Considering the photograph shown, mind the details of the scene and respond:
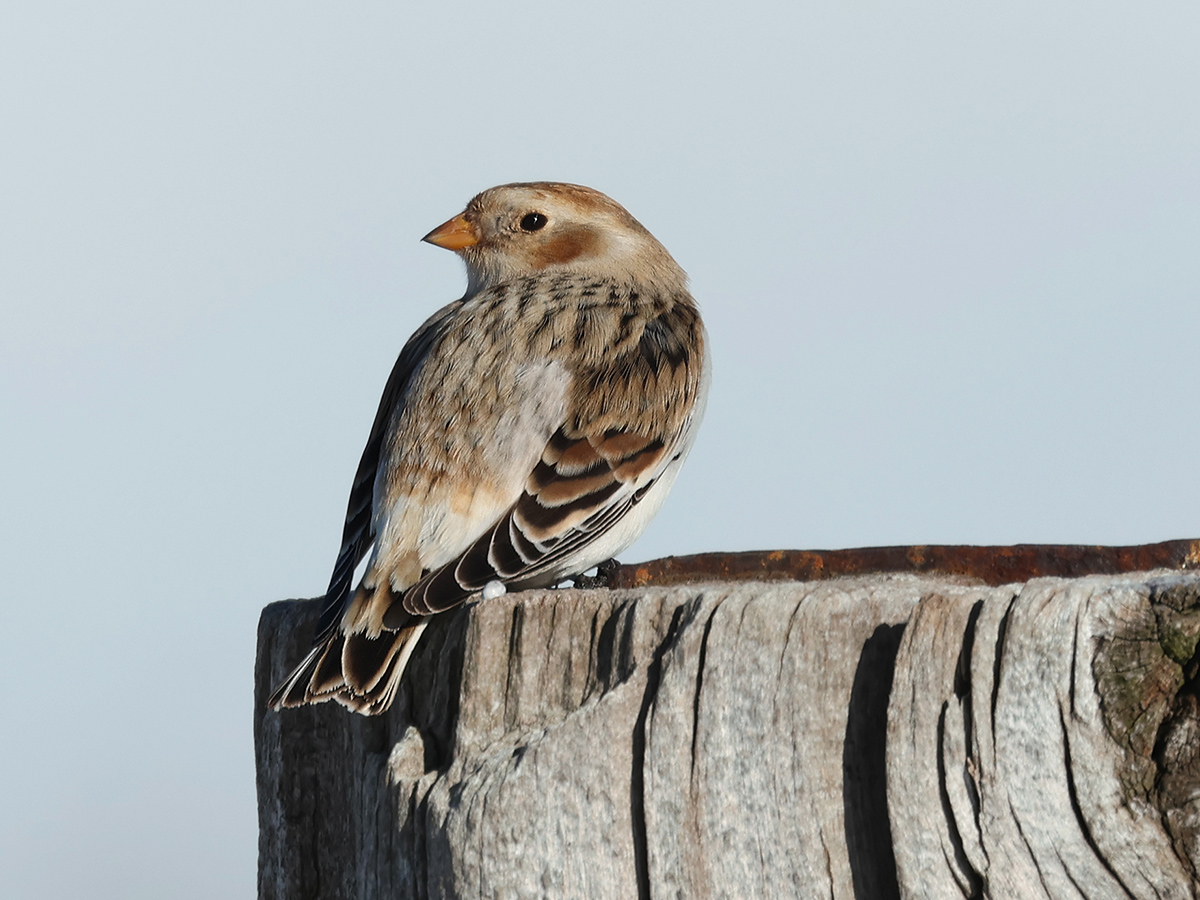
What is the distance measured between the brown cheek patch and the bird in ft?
2.09

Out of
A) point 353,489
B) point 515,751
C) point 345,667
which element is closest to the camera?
point 515,751

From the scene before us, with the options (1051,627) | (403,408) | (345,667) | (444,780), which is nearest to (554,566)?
(403,408)

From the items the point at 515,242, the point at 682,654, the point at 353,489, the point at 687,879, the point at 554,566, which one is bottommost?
the point at 687,879

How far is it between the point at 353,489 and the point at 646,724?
6.61 feet

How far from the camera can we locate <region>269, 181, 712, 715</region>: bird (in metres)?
3.38

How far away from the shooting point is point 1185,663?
7.49 feet

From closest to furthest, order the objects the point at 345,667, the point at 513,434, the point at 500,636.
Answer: the point at 500,636, the point at 345,667, the point at 513,434

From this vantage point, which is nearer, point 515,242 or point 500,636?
point 500,636

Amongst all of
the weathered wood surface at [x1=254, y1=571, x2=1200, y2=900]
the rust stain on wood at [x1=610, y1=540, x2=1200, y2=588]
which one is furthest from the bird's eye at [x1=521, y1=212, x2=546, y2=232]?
the weathered wood surface at [x1=254, y1=571, x2=1200, y2=900]

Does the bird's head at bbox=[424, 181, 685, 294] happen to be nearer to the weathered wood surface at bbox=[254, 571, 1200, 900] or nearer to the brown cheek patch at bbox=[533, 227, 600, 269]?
the brown cheek patch at bbox=[533, 227, 600, 269]

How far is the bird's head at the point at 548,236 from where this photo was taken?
5.76m

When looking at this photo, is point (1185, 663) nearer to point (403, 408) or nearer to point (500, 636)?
point (500, 636)

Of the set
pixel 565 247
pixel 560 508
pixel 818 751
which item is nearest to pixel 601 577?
pixel 560 508

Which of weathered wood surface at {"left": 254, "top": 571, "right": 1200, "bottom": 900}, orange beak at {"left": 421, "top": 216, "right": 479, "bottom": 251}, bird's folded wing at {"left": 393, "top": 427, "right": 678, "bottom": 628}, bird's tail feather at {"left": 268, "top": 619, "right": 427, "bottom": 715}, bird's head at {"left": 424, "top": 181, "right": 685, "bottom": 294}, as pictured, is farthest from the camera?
orange beak at {"left": 421, "top": 216, "right": 479, "bottom": 251}
